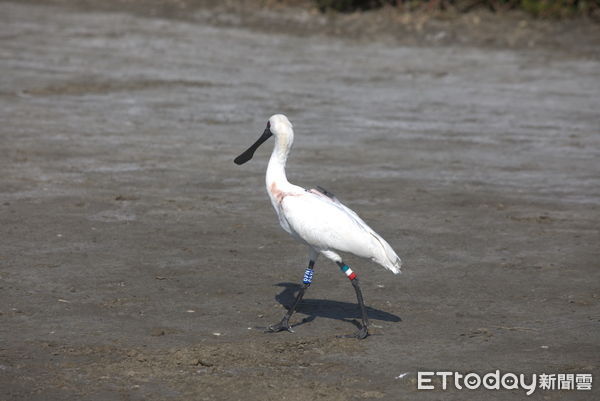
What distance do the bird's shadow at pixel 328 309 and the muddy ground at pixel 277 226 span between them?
0.03 metres

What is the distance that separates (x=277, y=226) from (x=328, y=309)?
2.70 m

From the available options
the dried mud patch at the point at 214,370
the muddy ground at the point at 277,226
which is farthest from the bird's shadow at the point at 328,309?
the dried mud patch at the point at 214,370

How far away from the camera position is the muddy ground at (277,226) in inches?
304

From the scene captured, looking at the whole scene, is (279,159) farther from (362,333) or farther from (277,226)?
(277,226)

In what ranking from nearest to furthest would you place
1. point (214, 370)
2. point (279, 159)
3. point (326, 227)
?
point (214, 370), point (326, 227), point (279, 159)

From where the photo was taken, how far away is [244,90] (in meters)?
20.3

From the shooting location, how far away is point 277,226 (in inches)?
460

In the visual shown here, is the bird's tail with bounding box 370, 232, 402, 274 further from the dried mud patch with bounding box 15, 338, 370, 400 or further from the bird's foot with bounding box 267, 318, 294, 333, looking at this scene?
the bird's foot with bounding box 267, 318, 294, 333

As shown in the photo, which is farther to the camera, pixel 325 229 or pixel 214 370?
pixel 325 229

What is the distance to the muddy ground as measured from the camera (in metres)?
7.72

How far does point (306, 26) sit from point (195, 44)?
349 cm

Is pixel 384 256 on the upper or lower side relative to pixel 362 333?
upper

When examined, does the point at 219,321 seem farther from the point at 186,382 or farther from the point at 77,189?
the point at 77,189

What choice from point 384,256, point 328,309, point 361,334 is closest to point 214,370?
point 361,334
